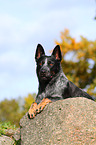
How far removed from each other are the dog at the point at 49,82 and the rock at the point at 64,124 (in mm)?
209

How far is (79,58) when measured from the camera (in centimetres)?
2236

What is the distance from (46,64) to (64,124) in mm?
1794

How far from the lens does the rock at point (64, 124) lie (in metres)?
6.66

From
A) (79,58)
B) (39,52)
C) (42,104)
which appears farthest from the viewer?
(79,58)

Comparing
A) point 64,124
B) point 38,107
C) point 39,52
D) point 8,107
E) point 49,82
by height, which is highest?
point 39,52

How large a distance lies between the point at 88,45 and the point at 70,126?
1671 centimetres

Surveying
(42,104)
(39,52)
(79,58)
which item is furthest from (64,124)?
(79,58)

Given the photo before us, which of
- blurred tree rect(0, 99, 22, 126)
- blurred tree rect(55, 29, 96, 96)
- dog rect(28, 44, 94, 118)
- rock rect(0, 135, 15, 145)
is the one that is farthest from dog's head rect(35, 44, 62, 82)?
blurred tree rect(0, 99, 22, 126)

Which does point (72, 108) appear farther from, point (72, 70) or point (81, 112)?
point (72, 70)

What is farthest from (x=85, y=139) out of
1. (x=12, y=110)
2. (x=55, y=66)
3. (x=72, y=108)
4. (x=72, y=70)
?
(x=12, y=110)

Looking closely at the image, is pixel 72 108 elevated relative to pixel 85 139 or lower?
elevated

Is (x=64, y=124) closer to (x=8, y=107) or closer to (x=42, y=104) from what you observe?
(x=42, y=104)

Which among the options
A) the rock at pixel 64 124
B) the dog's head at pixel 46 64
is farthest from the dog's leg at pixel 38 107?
the dog's head at pixel 46 64

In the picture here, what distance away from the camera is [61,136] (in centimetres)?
668
